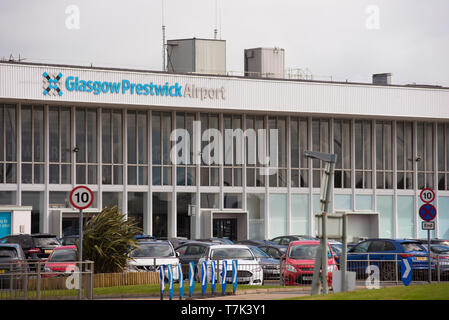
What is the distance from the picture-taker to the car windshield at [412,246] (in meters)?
32.4

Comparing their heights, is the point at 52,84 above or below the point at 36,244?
above

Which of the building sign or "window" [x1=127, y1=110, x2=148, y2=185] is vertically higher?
the building sign

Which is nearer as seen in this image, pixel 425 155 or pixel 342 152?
pixel 342 152

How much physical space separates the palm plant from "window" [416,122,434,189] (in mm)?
32836

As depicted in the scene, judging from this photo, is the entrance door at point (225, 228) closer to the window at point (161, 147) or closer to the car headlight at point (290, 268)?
the window at point (161, 147)

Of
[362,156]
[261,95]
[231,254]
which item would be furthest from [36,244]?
[362,156]

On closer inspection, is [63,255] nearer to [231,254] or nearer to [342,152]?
[231,254]

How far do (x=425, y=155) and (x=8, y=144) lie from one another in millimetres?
25827

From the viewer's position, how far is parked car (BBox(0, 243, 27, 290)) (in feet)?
72.9

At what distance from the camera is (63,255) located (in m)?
30.4

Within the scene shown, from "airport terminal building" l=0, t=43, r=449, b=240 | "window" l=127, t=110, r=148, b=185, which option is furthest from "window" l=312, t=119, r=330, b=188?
"window" l=127, t=110, r=148, b=185

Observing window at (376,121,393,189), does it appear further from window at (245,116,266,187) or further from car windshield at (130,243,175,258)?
car windshield at (130,243,175,258)

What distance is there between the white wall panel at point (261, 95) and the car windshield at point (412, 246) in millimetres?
21907

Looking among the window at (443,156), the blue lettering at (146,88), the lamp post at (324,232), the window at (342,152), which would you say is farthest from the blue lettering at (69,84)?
the lamp post at (324,232)
